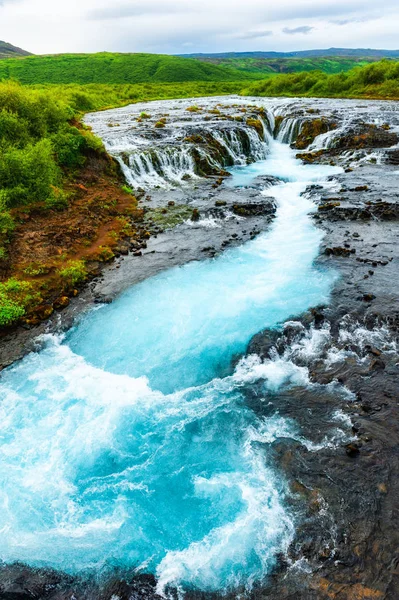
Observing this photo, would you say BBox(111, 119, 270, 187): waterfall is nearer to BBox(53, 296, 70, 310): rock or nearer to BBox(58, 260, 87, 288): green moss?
BBox(58, 260, 87, 288): green moss

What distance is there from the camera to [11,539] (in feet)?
28.4

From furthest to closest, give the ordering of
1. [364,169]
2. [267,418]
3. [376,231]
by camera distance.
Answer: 1. [364,169]
2. [376,231]
3. [267,418]

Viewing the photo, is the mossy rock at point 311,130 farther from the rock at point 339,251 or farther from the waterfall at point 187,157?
the rock at point 339,251

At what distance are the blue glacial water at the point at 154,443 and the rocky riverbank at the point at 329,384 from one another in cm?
47

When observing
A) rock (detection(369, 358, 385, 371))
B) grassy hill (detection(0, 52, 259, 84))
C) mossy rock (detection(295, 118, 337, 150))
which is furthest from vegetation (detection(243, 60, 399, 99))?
grassy hill (detection(0, 52, 259, 84))

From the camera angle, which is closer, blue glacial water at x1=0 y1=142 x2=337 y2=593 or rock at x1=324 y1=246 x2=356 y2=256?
blue glacial water at x1=0 y1=142 x2=337 y2=593

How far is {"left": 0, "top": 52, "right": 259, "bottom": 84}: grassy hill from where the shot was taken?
412 ft

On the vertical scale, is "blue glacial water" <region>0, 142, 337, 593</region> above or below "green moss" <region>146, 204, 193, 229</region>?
below

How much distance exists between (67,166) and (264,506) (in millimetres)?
28527

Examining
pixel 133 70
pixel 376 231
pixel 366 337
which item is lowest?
pixel 366 337

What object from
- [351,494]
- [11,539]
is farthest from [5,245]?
[351,494]

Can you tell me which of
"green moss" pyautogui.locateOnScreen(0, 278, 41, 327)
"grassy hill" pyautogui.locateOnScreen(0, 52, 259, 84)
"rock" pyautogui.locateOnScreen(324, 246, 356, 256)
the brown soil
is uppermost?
"grassy hill" pyautogui.locateOnScreen(0, 52, 259, 84)

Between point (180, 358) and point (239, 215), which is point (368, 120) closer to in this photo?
point (239, 215)

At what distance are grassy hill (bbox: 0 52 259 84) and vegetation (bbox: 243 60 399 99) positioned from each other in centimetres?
6837
